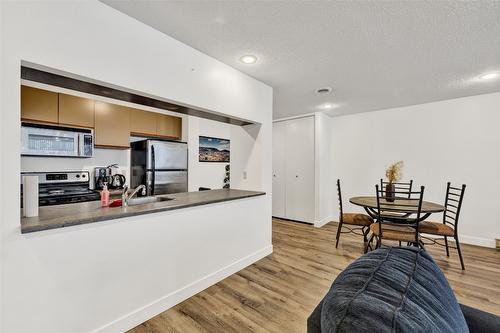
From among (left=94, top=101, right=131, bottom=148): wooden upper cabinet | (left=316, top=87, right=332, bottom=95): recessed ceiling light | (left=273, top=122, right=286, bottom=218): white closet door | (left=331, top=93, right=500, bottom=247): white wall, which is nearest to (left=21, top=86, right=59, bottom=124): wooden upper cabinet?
(left=94, top=101, right=131, bottom=148): wooden upper cabinet

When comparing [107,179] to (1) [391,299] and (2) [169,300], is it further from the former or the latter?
(1) [391,299]

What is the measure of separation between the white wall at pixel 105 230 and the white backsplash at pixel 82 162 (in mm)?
2341

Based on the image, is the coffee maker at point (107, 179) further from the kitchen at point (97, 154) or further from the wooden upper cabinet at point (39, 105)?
the wooden upper cabinet at point (39, 105)

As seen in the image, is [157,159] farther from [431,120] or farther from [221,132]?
[431,120]

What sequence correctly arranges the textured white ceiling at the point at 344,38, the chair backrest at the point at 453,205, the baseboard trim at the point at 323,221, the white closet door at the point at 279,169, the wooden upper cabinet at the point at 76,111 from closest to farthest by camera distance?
1. the textured white ceiling at the point at 344,38
2. the chair backrest at the point at 453,205
3. the wooden upper cabinet at the point at 76,111
4. the baseboard trim at the point at 323,221
5. the white closet door at the point at 279,169

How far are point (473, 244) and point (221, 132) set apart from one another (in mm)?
4873

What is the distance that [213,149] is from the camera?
5.04 metres

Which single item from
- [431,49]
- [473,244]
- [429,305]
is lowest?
[473,244]

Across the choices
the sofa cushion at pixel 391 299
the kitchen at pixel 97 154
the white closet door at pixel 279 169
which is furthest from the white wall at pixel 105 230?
the white closet door at pixel 279 169

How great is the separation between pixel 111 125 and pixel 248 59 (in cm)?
247

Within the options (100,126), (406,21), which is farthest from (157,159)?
(406,21)

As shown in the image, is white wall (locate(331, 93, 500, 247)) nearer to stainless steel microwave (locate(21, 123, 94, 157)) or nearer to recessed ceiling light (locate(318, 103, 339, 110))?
recessed ceiling light (locate(318, 103, 339, 110))

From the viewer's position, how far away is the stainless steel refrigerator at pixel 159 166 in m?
3.66

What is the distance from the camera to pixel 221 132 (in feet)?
17.1
